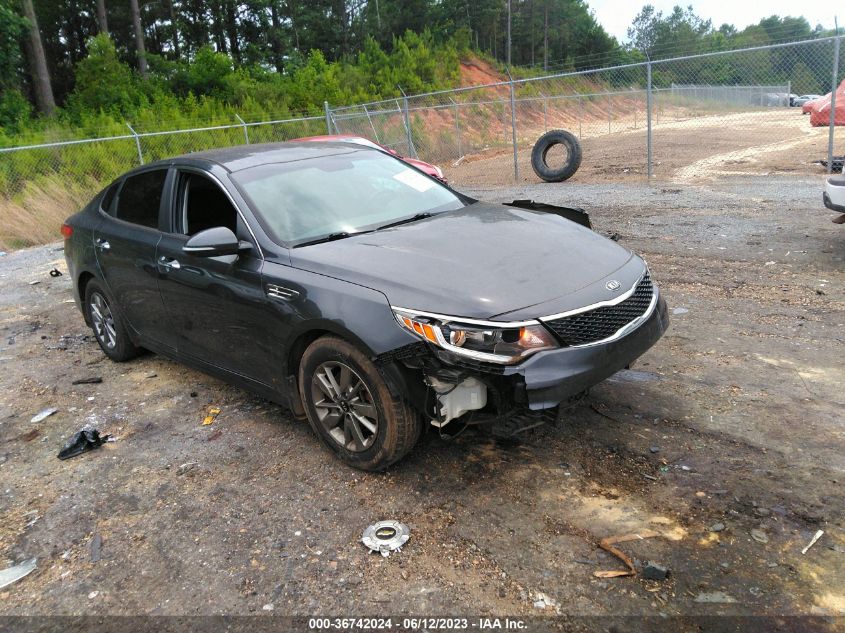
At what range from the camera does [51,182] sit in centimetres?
1451

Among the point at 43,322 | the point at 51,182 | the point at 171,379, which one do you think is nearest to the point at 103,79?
the point at 51,182

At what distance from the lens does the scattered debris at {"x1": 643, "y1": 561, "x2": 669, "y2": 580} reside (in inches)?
103

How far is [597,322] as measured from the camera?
10.4ft

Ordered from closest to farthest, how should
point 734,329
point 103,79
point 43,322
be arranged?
1. point 734,329
2. point 43,322
3. point 103,79

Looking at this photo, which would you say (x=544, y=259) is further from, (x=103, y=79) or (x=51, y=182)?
(x=103, y=79)

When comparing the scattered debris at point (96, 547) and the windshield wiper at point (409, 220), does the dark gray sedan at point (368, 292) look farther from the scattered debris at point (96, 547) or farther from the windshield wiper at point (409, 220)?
the scattered debris at point (96, 547)

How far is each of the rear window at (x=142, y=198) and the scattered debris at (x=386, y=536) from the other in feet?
8.91

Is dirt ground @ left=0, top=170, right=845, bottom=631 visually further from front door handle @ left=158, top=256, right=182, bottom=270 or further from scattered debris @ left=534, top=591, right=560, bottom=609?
front door handle @ left=158, top=256, right=182, bottom=270

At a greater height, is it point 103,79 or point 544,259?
point 103,79

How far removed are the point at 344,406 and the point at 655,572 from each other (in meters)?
1.66

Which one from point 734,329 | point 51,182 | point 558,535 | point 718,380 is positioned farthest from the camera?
point 51,182

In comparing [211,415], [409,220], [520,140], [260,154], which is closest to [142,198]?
[260,154]

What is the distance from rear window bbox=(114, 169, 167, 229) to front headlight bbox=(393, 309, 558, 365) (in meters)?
2.56

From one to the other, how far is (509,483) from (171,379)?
3064mm
